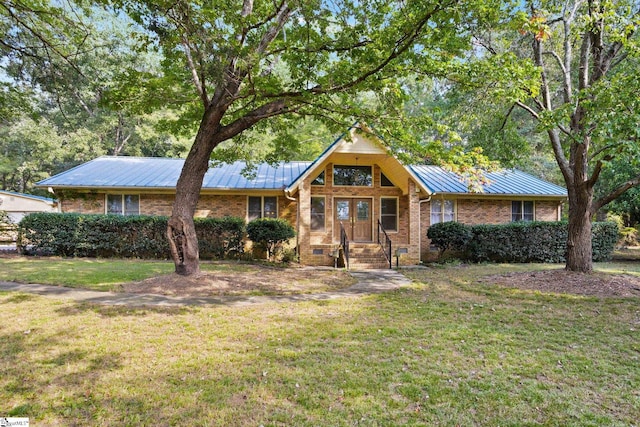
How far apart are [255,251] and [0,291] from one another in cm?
846

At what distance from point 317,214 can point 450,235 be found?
550cm

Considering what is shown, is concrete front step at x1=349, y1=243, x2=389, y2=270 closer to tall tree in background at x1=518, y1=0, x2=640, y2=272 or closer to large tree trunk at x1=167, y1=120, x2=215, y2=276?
tall tree in background at x1=518, y1=0, x2=640, y2=272

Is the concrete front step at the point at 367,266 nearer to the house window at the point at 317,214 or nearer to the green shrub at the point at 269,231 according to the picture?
the house window at the point at 317,214

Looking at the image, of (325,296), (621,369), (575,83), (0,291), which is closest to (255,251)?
(325,296)

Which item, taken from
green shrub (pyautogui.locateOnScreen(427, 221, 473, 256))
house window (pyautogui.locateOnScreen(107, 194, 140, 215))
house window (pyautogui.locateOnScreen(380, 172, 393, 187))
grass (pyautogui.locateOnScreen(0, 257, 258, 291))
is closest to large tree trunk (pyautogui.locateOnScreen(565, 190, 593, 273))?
green shrub (pyautogui.locateOnScreen(427, 221, 473, 256))

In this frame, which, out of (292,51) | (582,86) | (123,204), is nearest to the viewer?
(292,51)

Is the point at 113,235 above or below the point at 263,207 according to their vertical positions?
below

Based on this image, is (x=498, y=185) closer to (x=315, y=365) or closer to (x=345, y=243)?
(x=345, y=243)

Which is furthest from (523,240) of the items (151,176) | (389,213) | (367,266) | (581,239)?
→ (151,176)

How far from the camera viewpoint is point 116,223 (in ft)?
42.9

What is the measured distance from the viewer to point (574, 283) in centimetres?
862

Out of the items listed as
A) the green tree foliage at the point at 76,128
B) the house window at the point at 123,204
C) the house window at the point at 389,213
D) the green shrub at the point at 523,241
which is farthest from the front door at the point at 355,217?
the house window at the point at 123,204

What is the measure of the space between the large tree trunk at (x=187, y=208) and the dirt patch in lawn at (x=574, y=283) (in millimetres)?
8127

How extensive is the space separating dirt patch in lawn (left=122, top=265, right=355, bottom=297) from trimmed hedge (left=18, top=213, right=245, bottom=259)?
4.35 metres
